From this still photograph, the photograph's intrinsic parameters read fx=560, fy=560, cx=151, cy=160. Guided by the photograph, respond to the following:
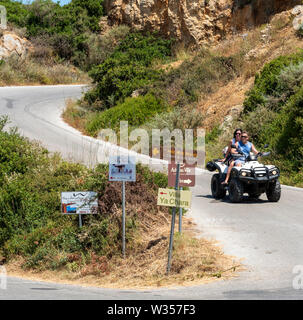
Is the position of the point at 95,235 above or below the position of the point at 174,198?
below

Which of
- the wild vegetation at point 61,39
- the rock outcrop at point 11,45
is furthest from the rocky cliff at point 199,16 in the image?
the rock outcrop at point 11,45

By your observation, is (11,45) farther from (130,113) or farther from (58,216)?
(58,216)

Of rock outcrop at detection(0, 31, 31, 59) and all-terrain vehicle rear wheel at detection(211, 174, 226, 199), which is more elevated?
rock outcrop at detection(0, 31, 31, 59)

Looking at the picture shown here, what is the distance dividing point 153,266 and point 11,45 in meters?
40.1

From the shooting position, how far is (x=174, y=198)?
862cm

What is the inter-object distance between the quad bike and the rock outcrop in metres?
34.1

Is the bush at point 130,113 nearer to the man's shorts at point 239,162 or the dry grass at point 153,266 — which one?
the man's shorts at point 239,162

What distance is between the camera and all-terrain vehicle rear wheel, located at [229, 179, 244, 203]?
13289mm

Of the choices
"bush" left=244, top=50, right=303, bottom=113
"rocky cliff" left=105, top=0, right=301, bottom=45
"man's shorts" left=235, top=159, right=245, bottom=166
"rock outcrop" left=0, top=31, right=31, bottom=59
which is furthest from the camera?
"rock outcrop" left=0, top=31, right=31, bottom=59

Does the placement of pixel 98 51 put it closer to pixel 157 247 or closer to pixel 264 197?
pixel 264 197

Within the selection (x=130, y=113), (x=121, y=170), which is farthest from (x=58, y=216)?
(x=130, y=113)

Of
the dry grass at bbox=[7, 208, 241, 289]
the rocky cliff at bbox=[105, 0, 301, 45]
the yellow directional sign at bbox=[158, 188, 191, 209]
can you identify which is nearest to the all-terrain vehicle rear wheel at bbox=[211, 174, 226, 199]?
the dry grass at bbox=[7, 208, 241, 289]

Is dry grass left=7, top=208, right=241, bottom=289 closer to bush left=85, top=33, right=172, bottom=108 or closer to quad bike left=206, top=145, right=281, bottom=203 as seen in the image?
quad bike left=206, top=145, right=281, bottom=203
